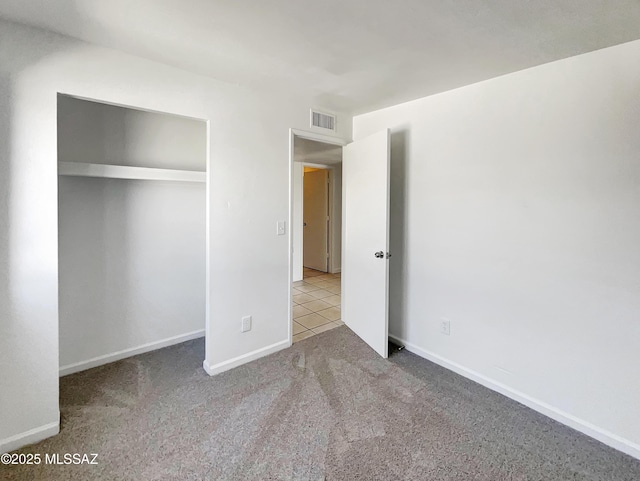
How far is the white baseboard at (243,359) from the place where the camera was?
2.33 meters

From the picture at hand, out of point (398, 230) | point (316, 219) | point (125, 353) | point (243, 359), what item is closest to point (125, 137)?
point (125, 353)

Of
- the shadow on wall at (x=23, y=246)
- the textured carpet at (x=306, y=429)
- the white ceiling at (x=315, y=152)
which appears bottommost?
the textured carpet at (x=306, y=429)

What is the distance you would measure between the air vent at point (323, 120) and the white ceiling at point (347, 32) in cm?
62

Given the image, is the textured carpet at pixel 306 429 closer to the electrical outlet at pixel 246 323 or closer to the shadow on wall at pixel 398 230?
the electrical outlet at pixel 246 323

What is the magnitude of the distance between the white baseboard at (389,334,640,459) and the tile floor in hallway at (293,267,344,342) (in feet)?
3.71

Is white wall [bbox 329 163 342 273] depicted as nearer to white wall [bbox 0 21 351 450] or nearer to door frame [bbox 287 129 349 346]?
door frame [bbox 287 129 349 346]

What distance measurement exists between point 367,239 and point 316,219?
368cm

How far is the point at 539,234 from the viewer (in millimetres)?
1934

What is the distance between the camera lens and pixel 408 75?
2.10 meters

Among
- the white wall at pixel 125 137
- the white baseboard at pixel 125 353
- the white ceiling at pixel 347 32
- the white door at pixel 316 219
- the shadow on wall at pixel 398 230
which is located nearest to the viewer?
the white ceiling at pixel 347 32

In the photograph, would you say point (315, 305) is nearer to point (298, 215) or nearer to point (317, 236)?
point (298, 215)

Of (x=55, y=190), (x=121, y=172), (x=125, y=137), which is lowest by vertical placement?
(x=55, y=190)

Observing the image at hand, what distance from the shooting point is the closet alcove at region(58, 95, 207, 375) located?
2238mm

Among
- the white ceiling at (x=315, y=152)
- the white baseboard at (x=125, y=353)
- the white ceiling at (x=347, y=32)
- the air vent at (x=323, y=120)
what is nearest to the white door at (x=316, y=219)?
the white ceiling at (x=315, y=152)
